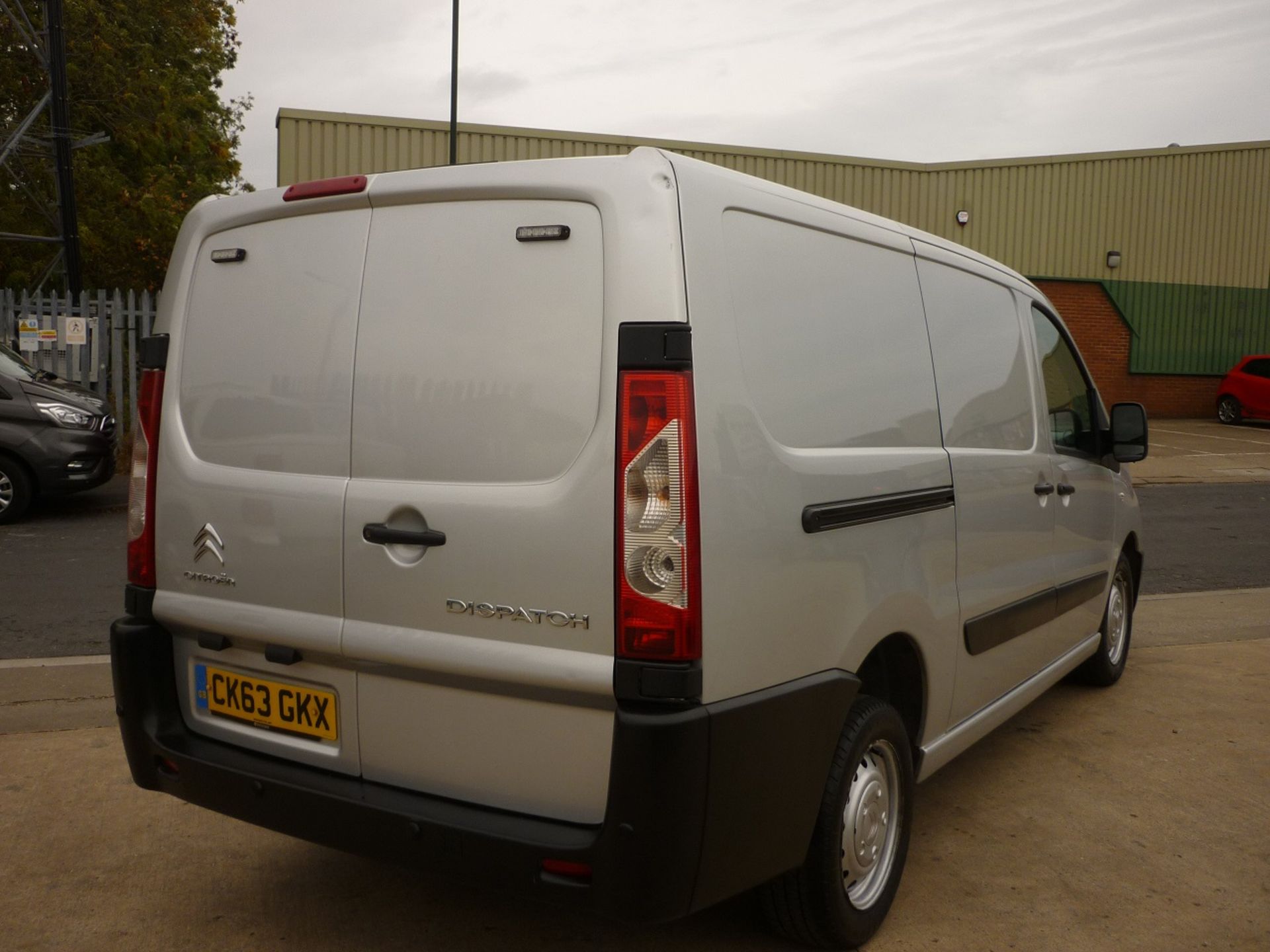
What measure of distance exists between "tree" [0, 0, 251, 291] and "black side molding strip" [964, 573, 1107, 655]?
25117 mm

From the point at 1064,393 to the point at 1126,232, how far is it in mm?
22091

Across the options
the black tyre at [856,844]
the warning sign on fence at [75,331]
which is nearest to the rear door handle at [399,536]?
the black tyre at [856,844]

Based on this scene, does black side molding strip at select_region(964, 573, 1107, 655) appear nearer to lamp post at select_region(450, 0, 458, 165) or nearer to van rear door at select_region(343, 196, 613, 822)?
van rear door at select_region(343, 196, 613, 822)

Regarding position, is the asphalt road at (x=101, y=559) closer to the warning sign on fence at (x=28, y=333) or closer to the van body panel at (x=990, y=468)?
the warning sign on fence at (x=28, y=333)

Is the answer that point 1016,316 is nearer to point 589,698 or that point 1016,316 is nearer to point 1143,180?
point 589,698

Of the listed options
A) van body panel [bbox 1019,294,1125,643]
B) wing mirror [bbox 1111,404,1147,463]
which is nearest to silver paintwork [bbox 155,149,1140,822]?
van body panel [bbox 1019,294,1125,643]

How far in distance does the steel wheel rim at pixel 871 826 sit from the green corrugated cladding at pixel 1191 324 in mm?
23485

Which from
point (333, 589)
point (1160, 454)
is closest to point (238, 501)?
point (333, 589)

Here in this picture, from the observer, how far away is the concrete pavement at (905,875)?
2.99m

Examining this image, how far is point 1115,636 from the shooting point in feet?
17.9

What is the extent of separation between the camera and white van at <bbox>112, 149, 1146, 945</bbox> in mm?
2328

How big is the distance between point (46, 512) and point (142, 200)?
17.1m

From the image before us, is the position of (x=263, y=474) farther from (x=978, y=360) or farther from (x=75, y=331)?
(x=75, y=331)

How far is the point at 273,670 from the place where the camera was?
9.25ft
